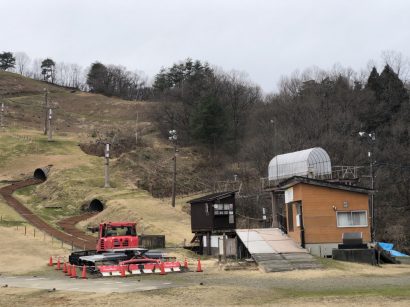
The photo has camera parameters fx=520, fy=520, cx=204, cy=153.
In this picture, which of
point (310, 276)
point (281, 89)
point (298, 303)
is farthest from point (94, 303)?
point (281, 89)

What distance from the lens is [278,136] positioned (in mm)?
69375

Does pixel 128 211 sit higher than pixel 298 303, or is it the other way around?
pixel 128 211

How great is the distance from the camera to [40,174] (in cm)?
6594

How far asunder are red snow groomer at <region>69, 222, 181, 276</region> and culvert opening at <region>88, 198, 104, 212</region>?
24.1m

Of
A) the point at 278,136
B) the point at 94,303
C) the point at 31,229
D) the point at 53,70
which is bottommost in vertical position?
the point at 94,303

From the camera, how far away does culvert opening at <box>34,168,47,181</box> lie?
214 ft

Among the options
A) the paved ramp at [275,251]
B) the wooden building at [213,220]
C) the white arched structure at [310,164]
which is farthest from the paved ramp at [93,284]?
the white arched structure at [310,164]

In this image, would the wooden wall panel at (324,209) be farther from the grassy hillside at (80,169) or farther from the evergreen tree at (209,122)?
the evergreen tree at (209,122)

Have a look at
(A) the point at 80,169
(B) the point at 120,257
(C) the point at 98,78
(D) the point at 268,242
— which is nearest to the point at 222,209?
(D) the point at 268,242

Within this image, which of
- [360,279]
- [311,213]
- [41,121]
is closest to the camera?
[360,279]

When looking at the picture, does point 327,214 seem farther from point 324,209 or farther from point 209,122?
point 209,122

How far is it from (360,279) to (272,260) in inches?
247

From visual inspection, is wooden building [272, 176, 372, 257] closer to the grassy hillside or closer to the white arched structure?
the white arched structure

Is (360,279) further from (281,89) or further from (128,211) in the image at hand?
(281,89)
